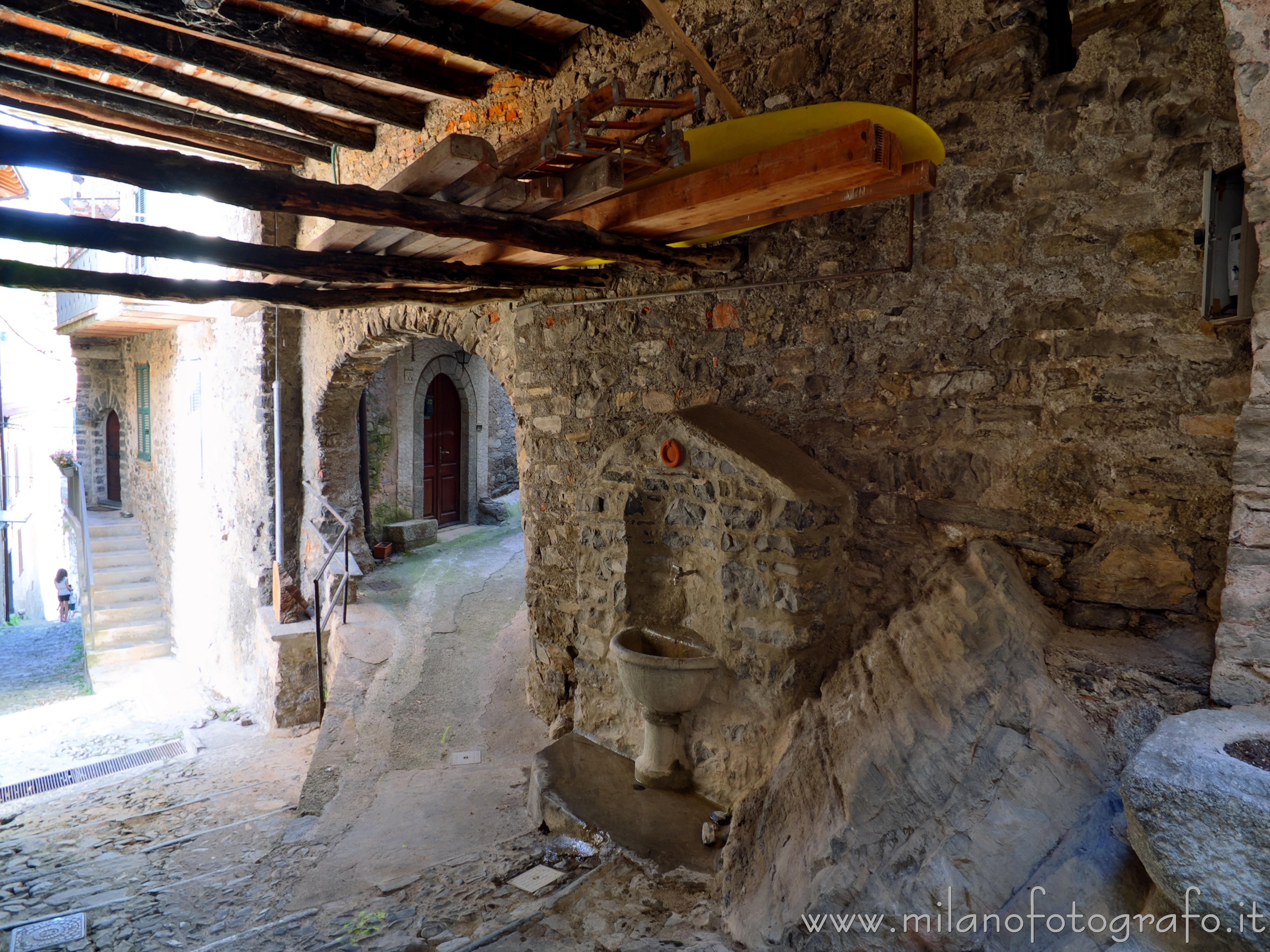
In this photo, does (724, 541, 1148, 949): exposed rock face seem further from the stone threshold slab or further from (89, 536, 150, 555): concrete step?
(89, 536, 150, 555): concrete step

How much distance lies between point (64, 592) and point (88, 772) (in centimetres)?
1297

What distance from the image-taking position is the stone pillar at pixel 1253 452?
6.49 feet

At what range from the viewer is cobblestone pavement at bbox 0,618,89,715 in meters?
10.7

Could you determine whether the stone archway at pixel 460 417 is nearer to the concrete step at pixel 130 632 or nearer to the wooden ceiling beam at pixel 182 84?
the wooden ceiling beam at pixel 182 84

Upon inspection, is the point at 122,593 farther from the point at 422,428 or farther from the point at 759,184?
the point at 759,184

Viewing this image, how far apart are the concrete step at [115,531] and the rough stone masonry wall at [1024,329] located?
13936mm

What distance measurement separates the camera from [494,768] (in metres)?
4.34

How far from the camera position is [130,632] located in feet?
39.3

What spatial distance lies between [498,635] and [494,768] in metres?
1.70

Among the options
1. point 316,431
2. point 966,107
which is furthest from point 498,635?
point 966,107

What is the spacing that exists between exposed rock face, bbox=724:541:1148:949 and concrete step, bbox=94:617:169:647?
12374mm

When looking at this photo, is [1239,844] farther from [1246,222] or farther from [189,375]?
[189,375]

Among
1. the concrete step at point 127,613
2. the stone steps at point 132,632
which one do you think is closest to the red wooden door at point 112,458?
the concrete step at point 127,613

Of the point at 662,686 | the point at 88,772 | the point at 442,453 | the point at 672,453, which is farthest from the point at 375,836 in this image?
the point at 442,453
